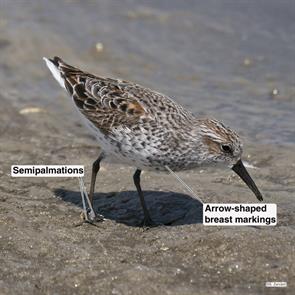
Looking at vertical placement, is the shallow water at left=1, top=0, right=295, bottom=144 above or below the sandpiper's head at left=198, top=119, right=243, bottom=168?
below

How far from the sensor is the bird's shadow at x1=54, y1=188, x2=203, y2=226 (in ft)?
25.5

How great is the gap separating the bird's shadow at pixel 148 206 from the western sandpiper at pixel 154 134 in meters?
0.29

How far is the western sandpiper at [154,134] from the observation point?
24.2 ft

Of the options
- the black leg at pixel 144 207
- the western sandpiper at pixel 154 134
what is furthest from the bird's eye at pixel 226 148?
the black leg at pixel 144 207

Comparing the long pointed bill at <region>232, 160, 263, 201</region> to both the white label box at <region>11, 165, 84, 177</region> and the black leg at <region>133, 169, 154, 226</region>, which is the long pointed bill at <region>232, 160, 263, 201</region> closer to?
the black leg at <region>133, 169, 154, 226</region>

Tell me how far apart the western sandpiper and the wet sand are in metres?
0.62

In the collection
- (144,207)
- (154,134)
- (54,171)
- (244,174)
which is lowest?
(144,207)

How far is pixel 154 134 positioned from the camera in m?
7.38

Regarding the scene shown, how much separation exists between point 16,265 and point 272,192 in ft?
10.6

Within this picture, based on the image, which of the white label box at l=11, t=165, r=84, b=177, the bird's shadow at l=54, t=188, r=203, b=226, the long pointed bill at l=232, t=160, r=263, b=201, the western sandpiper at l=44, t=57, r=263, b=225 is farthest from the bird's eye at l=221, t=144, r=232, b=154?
the white label box at l=11, t=165, r=84, b=177

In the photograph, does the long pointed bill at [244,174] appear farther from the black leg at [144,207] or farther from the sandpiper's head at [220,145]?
the black leg at [144,207]

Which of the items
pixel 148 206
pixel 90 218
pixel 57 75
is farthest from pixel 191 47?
pixel 90 218

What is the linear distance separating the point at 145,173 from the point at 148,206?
0.91 m

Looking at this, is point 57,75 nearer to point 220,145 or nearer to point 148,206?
point 148,206
